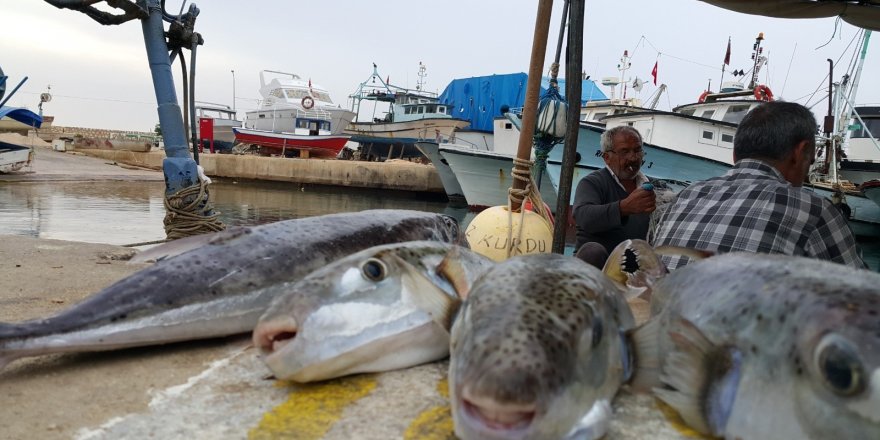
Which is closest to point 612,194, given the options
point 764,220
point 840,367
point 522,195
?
point 522,195

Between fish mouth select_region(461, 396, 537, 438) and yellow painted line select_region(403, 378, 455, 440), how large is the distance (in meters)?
0.27

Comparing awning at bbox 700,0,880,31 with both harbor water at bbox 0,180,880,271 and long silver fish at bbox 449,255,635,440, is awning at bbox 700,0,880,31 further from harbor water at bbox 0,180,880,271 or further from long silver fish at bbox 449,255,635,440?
harbor water at bbox 0,180,880,271

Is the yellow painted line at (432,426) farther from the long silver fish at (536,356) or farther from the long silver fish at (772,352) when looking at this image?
the long silver fish at (772,352)

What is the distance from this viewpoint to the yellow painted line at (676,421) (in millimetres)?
1358

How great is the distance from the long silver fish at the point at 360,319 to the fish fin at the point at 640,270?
110cm

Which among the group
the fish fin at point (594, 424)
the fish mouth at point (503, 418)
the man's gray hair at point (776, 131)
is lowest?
the fish fin at point (594, 424)

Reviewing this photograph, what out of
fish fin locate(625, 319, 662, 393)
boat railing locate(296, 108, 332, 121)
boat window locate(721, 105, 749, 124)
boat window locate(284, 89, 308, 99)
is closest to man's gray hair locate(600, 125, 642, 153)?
fish fin locate(625, 319, 662, 393)

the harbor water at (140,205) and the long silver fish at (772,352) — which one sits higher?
the long silver fish at (772,352)

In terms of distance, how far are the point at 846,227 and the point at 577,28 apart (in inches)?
71.5

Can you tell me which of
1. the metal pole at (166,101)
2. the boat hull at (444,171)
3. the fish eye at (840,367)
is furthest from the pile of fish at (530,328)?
the boat hull at (444,171)

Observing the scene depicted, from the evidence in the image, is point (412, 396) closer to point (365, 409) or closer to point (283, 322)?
point (365, 409)

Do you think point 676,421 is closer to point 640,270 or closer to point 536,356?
point 536,356

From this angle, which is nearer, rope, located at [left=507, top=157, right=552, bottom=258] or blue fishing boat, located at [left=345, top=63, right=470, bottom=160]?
rope, located at [left=507, top=157, right=552, bottom=258]

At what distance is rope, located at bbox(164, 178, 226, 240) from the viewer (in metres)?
4.27
